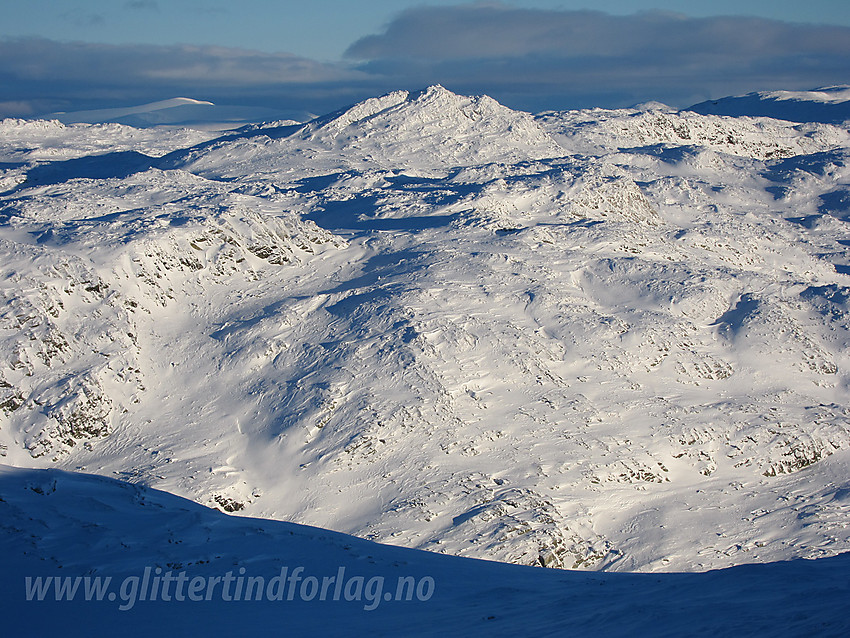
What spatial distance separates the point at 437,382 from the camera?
31.1 meters

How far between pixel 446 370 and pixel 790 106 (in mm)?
137966

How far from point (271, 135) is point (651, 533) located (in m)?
81.7

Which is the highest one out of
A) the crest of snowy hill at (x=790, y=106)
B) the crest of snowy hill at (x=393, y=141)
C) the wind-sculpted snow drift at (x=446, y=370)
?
the crest of snowy hill at (x=790, y=106)

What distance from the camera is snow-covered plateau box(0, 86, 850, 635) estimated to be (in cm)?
2503

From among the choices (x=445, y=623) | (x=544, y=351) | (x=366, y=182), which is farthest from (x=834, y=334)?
(x=366, y=182)

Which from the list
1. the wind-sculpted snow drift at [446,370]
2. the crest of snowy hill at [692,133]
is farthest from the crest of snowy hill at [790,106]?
the wind-sculpted snow drift at [446,370]

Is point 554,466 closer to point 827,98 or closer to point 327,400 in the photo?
point 327,400

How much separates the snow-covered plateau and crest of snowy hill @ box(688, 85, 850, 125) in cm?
9749

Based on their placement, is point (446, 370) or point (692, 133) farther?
point (692, 133)

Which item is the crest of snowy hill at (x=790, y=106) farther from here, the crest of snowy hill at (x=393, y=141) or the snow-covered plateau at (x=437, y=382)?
the snow-covered plateau at (x=437, y=382)

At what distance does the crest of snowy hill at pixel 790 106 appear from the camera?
127700mm

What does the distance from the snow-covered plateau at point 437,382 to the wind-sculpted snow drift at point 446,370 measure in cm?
15

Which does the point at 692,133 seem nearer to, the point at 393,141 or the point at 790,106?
the point at 790,106

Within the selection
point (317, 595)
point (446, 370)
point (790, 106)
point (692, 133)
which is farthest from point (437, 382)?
point (790, 106)
